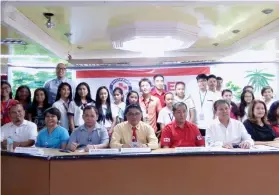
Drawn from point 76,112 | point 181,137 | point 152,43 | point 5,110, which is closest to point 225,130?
point 181,137

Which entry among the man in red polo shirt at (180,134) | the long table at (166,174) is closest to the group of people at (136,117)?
the man in red polo shirt at (180,134)

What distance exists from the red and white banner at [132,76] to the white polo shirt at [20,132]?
3.85ft

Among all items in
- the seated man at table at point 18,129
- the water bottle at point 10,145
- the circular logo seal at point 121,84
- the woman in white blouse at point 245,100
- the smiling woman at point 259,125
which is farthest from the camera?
the circular logo seal at point 121,84

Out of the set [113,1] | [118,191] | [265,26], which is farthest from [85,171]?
[265,26]

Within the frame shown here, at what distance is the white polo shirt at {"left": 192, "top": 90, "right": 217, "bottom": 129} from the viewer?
410cm

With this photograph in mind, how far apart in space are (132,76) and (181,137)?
1.51 metres

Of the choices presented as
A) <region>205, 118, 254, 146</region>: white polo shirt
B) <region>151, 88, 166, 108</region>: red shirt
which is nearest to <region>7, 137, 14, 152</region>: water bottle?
<region>205, 118, 254, 146</region>: white polo shirt

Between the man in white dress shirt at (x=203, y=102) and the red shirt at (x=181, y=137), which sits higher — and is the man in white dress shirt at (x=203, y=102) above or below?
above

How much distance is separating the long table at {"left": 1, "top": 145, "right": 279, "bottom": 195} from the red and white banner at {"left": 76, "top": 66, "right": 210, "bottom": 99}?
2002mm

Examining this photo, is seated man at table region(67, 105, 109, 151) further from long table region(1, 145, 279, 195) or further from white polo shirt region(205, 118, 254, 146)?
white polo shirt region(205, 118, 254, 146)

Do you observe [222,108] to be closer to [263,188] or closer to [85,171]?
[263,188]

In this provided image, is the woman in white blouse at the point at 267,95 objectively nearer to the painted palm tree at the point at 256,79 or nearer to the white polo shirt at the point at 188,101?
the painted palm tree at the point at 256,79

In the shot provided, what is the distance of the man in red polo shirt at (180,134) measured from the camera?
314 centimetres

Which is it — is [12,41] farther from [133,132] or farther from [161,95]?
[133,132]
